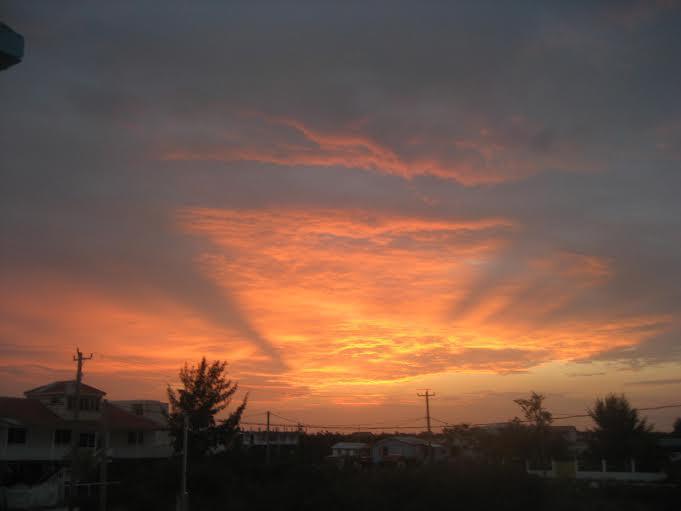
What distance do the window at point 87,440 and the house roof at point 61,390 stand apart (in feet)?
11.1

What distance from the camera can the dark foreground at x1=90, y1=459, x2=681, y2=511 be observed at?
1316 inches

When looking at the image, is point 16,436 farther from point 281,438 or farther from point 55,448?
A: point 281,438

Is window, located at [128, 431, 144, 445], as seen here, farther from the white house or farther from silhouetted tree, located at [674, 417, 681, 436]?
silhouetted tree, located at [674, 417, 681, 436]

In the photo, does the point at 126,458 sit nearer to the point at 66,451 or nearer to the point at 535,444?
the point at 66,451

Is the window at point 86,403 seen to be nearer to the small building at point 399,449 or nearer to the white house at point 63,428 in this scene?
the white house at point 63,428

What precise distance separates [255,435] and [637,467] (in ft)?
212

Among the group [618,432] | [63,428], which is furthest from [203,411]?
[618,432]

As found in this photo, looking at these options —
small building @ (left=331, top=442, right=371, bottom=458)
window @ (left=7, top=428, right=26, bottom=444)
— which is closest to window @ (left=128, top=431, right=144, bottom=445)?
window @ (left=7, top=428, right=26, bottom=444)

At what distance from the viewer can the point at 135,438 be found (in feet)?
182

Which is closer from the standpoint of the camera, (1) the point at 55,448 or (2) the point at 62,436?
(1) the point at 55,448

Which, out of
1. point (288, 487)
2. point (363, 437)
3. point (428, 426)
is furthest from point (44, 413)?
point (363, 437)

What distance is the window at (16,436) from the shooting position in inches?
1822

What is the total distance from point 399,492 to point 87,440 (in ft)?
96.2

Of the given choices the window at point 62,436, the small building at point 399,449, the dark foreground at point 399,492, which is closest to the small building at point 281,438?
the small building at point 399,449
